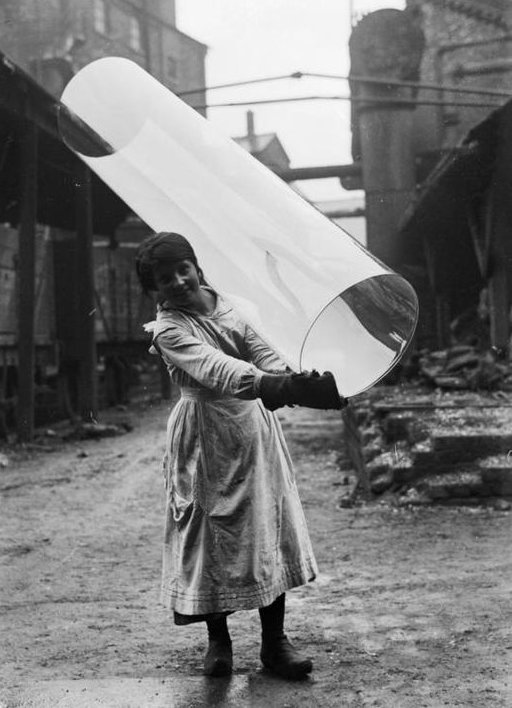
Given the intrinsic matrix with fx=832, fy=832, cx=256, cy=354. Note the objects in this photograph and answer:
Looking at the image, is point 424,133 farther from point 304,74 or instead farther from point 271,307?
point 271,307

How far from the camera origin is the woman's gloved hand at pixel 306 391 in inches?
84.5

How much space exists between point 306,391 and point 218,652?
3.76 ft

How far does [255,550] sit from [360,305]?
2.83ft

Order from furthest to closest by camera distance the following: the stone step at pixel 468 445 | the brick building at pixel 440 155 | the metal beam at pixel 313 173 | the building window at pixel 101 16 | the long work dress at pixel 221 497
A: the building window at pixel 101 16 → the metal beam at pixel 313 173 → the brick building at pixel 440 155 → the stone step at pixel 468 445 → the long work dress at pixel 221 497

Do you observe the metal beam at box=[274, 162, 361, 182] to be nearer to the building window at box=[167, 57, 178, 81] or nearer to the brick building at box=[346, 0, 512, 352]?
the brick building at box=[346, 0, 512, 352]

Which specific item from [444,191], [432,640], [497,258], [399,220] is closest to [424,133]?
[399,220]

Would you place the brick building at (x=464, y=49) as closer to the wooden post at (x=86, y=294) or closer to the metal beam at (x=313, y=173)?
the metal beam at (x=313, y=173)

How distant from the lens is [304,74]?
7.59 metres

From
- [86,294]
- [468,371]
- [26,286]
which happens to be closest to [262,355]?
[468,371]

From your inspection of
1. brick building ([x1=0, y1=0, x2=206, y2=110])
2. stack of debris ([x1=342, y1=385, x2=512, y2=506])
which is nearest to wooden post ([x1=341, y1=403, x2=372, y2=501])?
stack of debris ([x1=342, y1=385, x2=512, y2=506])

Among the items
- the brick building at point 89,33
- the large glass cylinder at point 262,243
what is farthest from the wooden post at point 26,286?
the brick building at point 89,33

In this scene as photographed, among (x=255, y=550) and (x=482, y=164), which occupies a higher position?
(x=482, y=164)

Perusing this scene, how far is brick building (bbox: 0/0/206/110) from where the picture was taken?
26.4m

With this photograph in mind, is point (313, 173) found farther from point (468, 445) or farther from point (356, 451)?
point (468, 445)
